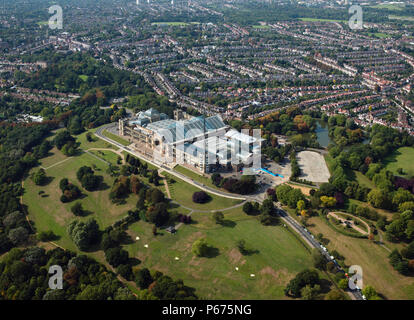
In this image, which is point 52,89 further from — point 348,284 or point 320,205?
point 348,284

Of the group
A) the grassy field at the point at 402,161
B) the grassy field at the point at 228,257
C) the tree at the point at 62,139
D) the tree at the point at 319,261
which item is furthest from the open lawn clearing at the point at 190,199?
the grassy field at the point at 402,161

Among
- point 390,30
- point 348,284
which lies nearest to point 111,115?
point 348,284

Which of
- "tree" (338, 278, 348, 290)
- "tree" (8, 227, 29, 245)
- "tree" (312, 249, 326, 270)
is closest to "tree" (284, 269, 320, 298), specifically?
"tree" (312, 249, 326, 270)

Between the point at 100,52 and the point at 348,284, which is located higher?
the point at 100,52

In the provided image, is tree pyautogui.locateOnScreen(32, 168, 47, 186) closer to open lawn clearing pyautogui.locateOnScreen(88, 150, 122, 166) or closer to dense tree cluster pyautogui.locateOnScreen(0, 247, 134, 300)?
open lawn clearing pyautogui.locateOnScreen(88, 150, 122, 166)

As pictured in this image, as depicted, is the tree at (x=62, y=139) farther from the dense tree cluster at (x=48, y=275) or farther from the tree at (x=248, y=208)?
the tree at (x=248, y=208)

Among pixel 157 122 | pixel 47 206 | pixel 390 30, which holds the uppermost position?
Result: pixel 390 30
